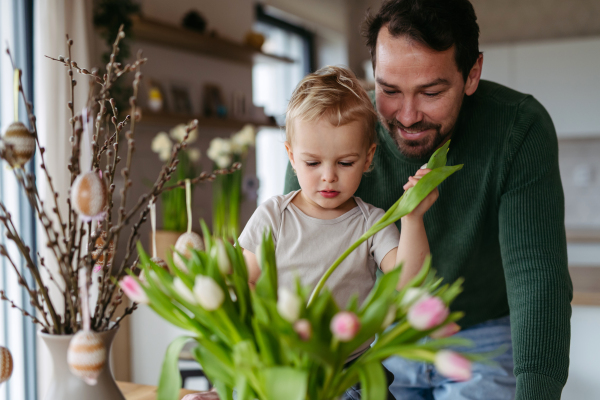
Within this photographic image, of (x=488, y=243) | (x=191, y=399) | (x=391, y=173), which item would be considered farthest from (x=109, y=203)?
(x=488, y=243)

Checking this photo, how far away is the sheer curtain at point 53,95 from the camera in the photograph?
2.14 metres

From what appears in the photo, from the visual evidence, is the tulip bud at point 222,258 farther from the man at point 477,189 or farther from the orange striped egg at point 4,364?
the man at point 477,189

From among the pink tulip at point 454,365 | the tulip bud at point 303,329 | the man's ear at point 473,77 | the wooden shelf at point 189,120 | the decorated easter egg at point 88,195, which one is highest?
the wooden shelf at point 189,120

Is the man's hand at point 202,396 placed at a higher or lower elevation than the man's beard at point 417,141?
lower

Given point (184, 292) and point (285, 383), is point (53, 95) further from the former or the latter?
point (285, 383)

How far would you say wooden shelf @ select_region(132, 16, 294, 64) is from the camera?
280 cm

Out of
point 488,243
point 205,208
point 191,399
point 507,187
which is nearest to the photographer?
point 191,399

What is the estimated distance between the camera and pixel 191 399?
2.72 ft

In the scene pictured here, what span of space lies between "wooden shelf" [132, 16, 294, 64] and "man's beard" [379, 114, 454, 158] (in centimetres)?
196

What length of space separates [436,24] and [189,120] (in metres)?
2.29

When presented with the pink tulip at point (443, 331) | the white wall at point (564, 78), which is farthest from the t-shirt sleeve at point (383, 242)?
the white wall at point (564, 78)

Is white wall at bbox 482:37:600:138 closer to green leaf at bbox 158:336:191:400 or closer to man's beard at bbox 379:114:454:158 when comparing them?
man's beard at bbox 379:114:454:158

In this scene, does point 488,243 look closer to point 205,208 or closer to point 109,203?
point 109,203

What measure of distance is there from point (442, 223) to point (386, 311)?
Answer: 854mm
